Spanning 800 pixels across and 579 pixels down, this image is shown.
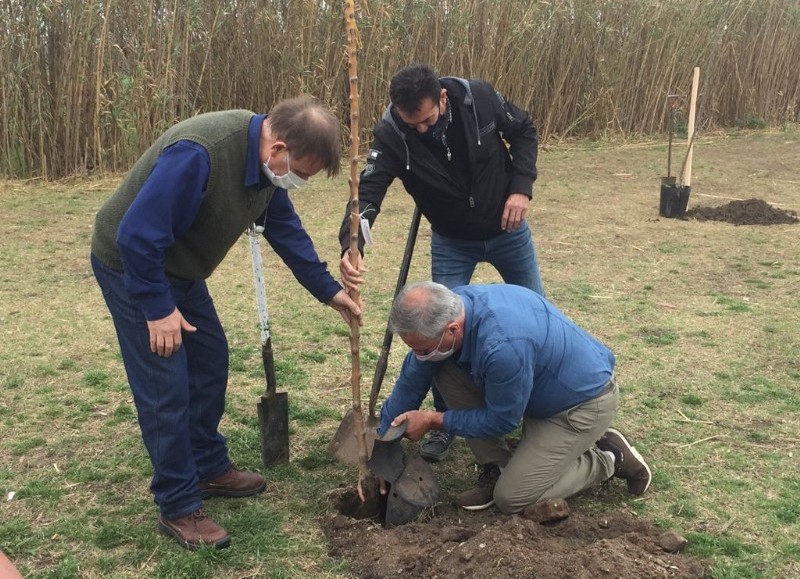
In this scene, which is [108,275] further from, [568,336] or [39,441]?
[568,336]

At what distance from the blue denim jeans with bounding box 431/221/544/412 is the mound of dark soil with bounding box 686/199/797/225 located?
527 centimetres

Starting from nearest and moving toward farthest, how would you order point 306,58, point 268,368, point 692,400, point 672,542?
point 672,542, point 268,368, point 692,400, point 306,58

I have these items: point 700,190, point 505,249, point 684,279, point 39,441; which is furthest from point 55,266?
point 700,190

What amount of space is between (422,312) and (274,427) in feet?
3.56

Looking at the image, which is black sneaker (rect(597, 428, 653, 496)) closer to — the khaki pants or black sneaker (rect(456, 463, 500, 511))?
the khaki pants

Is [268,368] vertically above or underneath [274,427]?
above

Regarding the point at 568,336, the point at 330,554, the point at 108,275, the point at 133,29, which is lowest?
the point at 330,554

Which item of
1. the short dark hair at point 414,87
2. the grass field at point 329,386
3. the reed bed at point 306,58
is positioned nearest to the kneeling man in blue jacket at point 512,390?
the grass field at point 329,386

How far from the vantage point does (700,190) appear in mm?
9961

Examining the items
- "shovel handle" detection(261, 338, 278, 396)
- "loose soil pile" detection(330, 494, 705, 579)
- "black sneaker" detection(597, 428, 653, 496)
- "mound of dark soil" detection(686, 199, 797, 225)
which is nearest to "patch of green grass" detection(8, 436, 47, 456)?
"shovel handle" detection(261, 338, 278, 396)

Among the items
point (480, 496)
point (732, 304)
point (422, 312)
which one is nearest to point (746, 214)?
point (732, 304)

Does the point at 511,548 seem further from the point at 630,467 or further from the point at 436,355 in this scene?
the point at 630,467

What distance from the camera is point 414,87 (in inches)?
128

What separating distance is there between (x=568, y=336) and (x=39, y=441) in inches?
97.7
